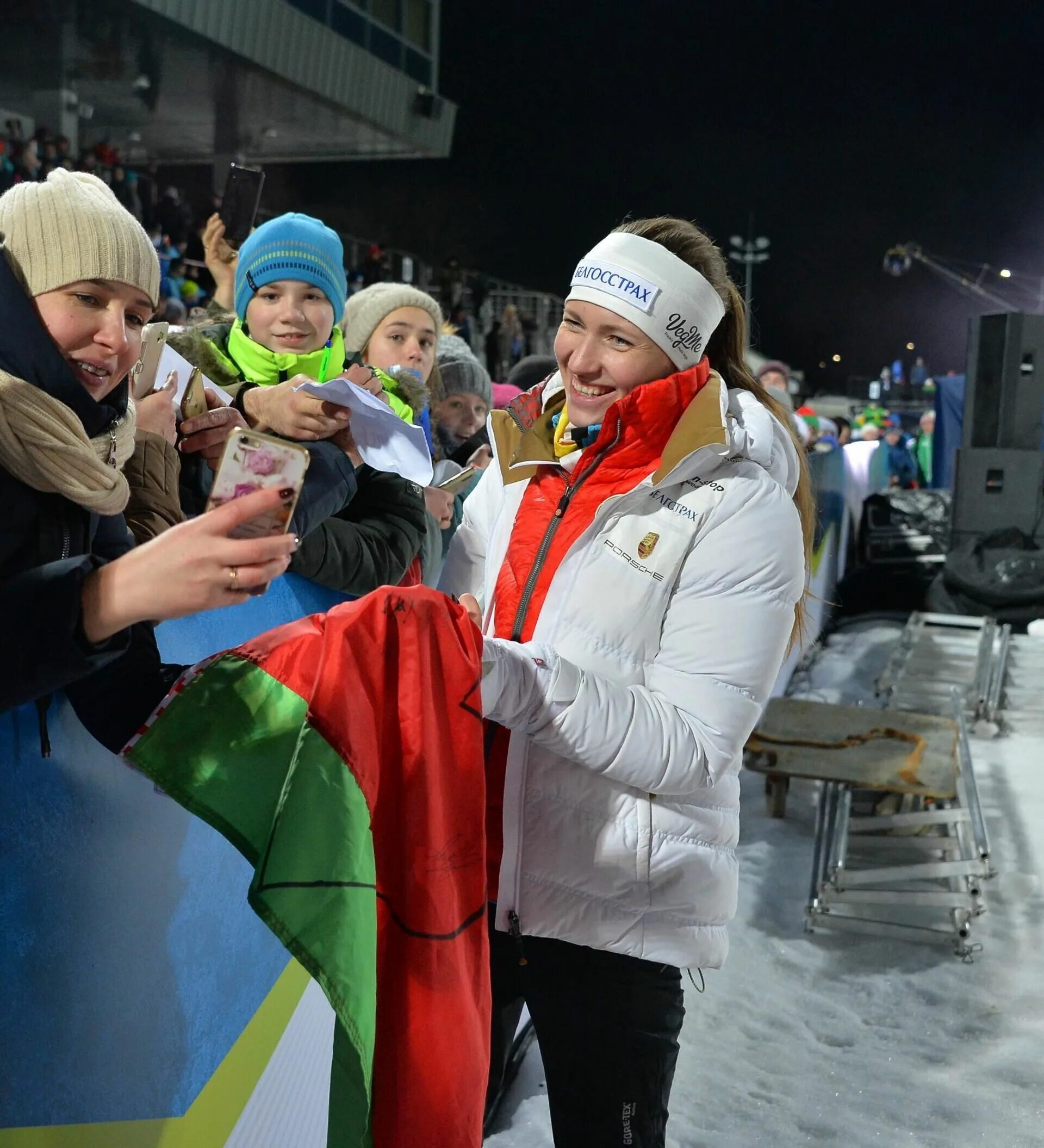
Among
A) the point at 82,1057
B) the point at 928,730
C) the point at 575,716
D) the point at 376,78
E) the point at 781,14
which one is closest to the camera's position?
the point at 82,1057

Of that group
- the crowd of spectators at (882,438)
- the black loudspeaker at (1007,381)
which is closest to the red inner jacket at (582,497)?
the crowd of spectators at (882,438)

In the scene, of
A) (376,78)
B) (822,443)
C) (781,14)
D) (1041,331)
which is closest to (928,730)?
(822,443)

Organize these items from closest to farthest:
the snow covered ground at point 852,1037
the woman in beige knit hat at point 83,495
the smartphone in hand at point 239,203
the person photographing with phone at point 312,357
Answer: the woman in beige knit hat at point 83,495, the person photographing with phone at point 312,357, the smartphone in hand at point 239,203, the snow covered ground at point 852,1037

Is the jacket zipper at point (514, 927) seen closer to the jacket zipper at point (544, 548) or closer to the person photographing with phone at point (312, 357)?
the jacket zipper at point (544, 548)

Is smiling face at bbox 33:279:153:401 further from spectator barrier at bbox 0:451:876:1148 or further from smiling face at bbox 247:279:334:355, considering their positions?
smiling face at bbox 247:279:334:355

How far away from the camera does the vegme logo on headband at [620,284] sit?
5.95ft

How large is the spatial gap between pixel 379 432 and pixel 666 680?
74 cm

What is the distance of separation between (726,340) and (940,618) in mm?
8358

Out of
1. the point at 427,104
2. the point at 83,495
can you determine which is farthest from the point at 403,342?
the point at 427,104

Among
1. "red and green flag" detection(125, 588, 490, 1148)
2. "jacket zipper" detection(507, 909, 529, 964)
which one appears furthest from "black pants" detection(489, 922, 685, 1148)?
"red and green flag" detection(125, 588, 490, 1148)

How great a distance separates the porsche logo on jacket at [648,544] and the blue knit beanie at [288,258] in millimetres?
1134

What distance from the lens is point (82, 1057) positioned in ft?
4.50

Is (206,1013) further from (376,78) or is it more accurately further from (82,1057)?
(376,78)

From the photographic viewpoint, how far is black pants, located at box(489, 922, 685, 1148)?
69.1 inches
